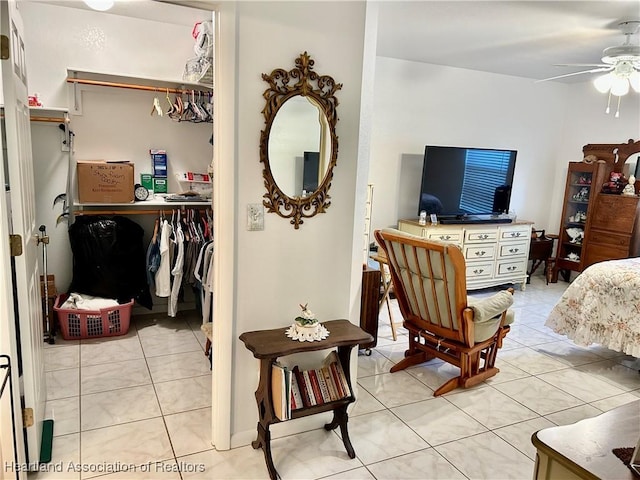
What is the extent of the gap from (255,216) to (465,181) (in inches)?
142

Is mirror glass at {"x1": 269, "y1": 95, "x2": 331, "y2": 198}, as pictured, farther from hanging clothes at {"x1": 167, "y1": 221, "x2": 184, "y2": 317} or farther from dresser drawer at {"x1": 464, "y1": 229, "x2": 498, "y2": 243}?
dresser drawer at {"x1": 464, "y1": 229, "x2": 498, "y2": 243}

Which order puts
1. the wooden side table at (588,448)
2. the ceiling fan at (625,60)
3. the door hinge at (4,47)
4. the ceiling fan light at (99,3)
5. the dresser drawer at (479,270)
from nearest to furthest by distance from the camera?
the wooden side table at (588,448) → the door hinge at (4,47) → the ceiling fan light at (99,3) → the ceiling fan at (625,60) → the dresser drawer at (479,270)

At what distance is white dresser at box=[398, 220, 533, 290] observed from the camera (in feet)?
16.2

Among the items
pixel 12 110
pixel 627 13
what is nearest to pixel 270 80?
pixel 12 110

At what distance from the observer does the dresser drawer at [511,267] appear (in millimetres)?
5410

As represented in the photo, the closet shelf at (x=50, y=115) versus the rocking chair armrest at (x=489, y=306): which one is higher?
the closet shelf at (x=50, y=115)

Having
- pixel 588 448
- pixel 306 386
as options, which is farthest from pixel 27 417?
pixel 588 448

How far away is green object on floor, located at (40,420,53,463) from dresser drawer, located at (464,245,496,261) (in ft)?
13.5

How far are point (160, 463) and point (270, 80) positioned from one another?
189cm

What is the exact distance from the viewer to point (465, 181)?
5.19m

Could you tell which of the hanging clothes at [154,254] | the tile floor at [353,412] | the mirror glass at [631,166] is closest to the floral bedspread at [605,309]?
the tile floor at [353,412]

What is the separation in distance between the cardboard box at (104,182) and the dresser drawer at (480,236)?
135 inches

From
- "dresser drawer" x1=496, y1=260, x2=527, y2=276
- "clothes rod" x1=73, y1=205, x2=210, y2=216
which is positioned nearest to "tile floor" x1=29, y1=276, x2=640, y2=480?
"clothes rod" x1=73, y1=205, x2=210, y2=216

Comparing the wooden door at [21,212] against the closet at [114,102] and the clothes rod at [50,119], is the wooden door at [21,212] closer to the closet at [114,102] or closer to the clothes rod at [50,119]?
the clothes rod at [50,119]
